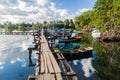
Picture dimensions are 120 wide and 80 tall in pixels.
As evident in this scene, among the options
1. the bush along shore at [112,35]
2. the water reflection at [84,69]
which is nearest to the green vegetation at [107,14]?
the bush along shore at [112,35]

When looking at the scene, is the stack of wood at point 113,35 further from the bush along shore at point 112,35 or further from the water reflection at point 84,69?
the water reflection at point 84,69

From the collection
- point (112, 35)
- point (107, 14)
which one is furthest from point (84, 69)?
point (107, 14)

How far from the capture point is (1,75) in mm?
25562

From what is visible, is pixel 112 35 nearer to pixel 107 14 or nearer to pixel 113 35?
pixel 113 35

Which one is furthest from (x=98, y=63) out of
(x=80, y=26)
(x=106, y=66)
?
(x=80, y=26)

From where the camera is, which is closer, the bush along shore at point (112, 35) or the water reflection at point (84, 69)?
the water reflection at point (84, 69)

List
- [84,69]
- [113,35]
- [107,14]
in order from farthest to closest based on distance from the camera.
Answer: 1. [107,14]
2. [113,35]
3. [84,69]

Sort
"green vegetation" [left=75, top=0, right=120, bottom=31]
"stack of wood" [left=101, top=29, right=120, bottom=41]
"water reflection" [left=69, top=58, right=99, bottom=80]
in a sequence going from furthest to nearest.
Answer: "stack of wood" [left=101, top=29, right=120, bottom=41], "green vegetation" [left=75, top=0, right=120, bottom=31], "water reflection" [left=69, top=58, right=99, bottom=80]

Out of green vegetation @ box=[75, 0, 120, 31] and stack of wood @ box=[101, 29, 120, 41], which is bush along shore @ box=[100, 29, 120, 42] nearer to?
stack of wood @ box=[101, 29, 120, 41]

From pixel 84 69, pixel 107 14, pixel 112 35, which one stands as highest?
pixel 107 14

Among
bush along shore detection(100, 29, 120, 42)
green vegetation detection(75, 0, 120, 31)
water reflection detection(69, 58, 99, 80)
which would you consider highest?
green vegetation detection(75, 0, 120, 31)

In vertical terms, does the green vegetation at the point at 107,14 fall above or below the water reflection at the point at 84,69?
→ above

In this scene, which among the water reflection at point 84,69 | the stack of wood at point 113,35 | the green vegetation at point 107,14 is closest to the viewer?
the water reflection at point 84,69

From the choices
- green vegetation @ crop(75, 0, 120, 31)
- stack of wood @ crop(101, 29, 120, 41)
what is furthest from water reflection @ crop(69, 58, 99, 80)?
stack of wood @ crop(101, 29, 120, 41)
